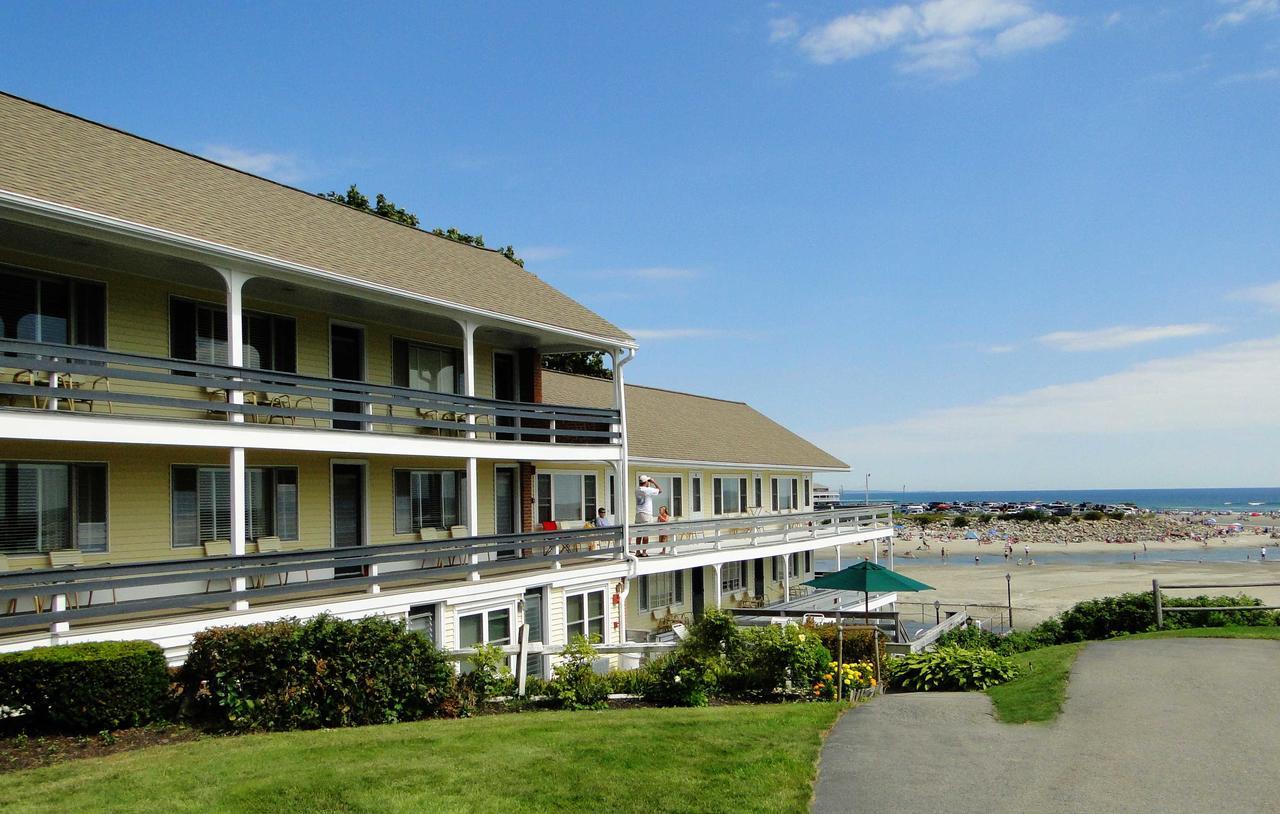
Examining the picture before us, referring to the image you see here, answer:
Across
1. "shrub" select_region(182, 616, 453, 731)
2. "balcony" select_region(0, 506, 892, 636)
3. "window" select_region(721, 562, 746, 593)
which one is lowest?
"window" select_region(721, 562, 746, 593)

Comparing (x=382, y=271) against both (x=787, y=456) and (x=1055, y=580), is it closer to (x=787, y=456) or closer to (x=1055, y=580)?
(x=787, y=456)

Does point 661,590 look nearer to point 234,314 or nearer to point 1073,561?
point 234,314

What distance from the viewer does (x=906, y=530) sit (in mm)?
139250

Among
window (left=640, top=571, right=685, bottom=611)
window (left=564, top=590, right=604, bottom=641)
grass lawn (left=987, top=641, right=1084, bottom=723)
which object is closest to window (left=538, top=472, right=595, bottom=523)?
window (left=564, top=590, right=604, bottom=641)

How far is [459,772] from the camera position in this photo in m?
10.1

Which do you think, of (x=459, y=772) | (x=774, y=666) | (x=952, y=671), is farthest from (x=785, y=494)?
(x=459, y=772)

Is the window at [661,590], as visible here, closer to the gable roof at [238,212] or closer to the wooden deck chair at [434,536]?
the gable roof at [238,212]

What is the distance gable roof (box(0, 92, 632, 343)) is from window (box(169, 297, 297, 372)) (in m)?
1.73

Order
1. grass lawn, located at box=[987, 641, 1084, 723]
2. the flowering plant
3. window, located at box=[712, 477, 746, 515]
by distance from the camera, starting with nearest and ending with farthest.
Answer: grass lawn, located at box=[987, 641, 1084, 723], the flowering plant, window, located at box=[712, 477, 746, 515]

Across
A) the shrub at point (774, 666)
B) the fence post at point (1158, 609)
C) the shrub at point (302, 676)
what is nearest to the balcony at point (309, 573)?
the shrub at point (302, 676)

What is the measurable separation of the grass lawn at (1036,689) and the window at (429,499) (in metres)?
12.2

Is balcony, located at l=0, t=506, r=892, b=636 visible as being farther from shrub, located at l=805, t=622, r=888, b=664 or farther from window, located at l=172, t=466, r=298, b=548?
shrub, located at l=805, t=622, r=888, b=664

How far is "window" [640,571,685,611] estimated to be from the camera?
30672 mm

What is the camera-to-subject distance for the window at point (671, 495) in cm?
3225
